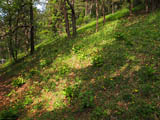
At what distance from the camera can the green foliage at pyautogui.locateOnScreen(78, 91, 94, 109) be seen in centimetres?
566

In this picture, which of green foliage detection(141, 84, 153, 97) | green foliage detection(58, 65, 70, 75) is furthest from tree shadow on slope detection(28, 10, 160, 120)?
green foliage detection(58, 65, 70, 75)

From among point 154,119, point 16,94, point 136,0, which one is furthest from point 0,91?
point 136,0

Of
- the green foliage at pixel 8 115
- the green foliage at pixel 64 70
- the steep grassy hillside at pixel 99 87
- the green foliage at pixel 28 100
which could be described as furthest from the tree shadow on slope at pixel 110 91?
the green foliage at pixel 28 100

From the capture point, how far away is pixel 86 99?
6.09 meters

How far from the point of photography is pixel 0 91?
10414 mm

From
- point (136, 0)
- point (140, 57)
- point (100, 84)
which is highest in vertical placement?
point (136, 0)

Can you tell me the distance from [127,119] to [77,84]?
3716mm

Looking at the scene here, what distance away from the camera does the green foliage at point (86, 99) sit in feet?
18.6

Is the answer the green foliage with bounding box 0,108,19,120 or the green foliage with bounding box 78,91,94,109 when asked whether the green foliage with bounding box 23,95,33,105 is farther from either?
the green foliage with bounding box 78,91,94,109

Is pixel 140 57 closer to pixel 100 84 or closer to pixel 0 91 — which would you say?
pixel 100 84

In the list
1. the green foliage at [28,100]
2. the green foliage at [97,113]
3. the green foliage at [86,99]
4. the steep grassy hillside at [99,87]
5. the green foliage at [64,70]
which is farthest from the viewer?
the green foliage at [64,70]

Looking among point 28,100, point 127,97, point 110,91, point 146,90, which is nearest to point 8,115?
point 28,100

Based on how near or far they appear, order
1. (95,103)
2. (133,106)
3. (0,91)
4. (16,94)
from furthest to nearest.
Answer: (0,91), (16,94), (95,103), (133,106)

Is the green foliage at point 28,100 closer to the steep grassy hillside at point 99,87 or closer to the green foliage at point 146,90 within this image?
the steep grassy hillside at point 99,87
